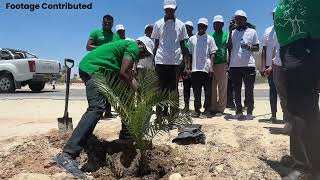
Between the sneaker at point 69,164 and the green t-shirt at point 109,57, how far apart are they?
1.03 m

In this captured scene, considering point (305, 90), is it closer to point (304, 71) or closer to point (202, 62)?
point (304, 71)

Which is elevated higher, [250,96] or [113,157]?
[250,96]

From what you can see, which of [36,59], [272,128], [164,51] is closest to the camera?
[272,128]

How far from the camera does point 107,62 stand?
611 centimetres

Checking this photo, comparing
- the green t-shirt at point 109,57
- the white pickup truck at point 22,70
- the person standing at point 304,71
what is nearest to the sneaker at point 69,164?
the green t-shirt at point 109,57

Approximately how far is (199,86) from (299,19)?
14.1 ft

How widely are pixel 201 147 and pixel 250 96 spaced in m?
2.42

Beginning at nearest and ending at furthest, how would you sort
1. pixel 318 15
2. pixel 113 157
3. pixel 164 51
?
pixel 318 15
pixel 113 157
pixel 164 51

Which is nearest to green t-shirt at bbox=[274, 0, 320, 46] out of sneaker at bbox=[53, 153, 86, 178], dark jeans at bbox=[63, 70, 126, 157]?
dark jeans at bbox=[63, 70, 126, 157]

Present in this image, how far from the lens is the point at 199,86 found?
8.88m

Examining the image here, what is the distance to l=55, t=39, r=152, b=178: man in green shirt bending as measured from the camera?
18.7ft

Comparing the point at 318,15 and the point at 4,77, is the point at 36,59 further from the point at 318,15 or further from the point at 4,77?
the point at 318,15

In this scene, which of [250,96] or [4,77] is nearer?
[250,96]

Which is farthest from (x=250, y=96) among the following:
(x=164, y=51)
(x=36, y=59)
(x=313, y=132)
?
(x=36, y=59)
